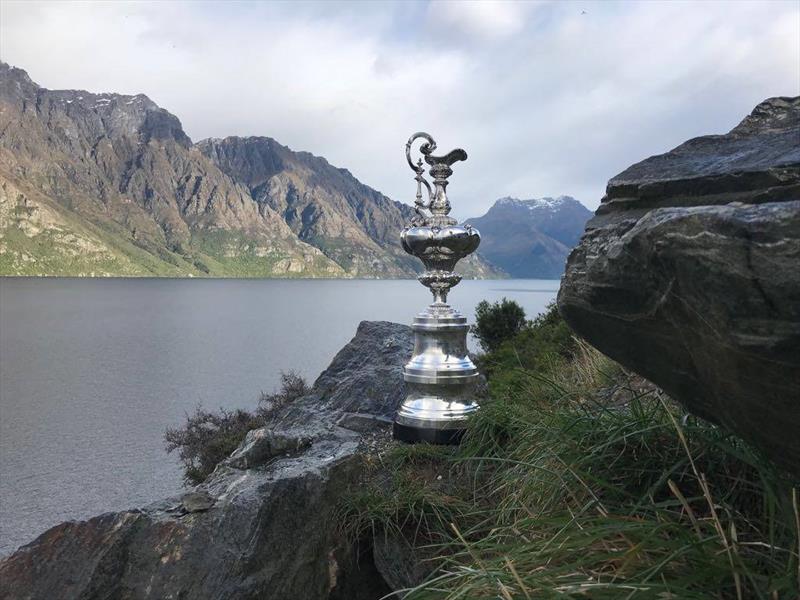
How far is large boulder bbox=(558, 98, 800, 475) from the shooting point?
1.80 metres

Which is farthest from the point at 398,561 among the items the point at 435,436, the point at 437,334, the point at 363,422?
the point at 363,422

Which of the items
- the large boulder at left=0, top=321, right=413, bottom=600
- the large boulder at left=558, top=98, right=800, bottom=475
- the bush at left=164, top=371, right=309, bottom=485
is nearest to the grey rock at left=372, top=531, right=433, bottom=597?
the large boulder at left=0, top=321, right=413, bottom=600

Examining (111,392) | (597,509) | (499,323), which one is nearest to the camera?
(597,509)

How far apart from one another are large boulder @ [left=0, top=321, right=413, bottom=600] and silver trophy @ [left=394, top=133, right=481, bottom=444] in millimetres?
1515

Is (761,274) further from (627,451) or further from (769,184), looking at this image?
(627,451)

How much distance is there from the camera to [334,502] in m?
4.63

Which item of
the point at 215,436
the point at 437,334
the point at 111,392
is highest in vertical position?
the point at 437,334

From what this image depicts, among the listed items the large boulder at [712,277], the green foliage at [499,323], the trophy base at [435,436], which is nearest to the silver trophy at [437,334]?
the trophy base at [435,436]

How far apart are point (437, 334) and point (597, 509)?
3.79 metres

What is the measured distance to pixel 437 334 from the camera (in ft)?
22.2

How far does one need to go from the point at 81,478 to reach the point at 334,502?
19.4 meters

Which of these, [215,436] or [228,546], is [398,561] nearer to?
[228,546]

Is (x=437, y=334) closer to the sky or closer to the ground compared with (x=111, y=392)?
closer to the sky

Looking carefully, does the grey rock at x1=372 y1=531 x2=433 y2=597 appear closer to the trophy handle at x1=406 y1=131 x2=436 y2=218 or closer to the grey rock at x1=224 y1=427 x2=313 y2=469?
the grey rock at x1=224 y1=427 x2=313 y2=469
